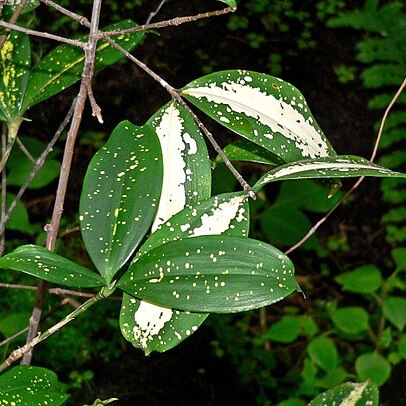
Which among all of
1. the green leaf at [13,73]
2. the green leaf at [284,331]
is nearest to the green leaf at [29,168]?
the green leaf at [284,331]

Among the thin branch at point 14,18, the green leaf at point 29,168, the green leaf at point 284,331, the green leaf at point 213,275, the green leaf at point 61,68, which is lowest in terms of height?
the green leaf at point 284,331

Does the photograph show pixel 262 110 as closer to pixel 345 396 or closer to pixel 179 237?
pixel 179 237

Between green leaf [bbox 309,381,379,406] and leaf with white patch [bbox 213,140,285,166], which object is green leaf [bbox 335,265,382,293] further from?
leaf with white patch [bbox 213,140,285,166]

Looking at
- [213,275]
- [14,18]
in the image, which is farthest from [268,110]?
[14,18]

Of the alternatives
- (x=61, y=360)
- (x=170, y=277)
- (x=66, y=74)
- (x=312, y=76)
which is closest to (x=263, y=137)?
(x=170, y=277)

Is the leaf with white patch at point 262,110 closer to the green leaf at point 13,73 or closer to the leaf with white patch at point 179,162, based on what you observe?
the leaf with white patch at point 179,162

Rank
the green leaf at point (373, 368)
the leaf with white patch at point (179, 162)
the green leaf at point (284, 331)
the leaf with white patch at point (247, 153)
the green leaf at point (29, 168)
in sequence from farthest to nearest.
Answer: the green leaf at point (29, 168)
the green leaf at point (284, 331)
the green leaf at point (373, 368)
the leaf with white patch at point (247, 153)
the leaf with white patch at point (179, 162)

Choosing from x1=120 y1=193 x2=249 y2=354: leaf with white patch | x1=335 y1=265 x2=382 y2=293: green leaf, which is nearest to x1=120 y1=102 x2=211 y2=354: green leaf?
x1=120 y1=193 x2=249 y2=354: leaf with white patch
